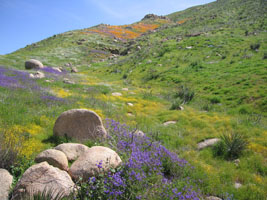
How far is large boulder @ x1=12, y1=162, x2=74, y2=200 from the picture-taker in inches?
126

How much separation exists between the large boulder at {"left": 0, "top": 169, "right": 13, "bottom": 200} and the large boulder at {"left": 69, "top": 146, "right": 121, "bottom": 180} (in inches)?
45.6

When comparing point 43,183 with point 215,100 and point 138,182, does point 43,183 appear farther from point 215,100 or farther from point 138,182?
point 215,100

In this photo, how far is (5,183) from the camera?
3434 millimetres

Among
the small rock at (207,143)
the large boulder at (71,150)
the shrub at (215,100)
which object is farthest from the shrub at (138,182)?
the shrub at (215,100)

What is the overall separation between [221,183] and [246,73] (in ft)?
39.7

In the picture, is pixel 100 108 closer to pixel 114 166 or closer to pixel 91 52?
pixel 114 166

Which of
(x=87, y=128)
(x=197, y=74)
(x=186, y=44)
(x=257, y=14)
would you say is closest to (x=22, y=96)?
(x=87, y=128)

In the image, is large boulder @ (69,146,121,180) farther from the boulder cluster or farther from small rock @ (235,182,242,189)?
small rock @ (235,182,242,189)

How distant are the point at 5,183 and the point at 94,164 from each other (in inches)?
67.2

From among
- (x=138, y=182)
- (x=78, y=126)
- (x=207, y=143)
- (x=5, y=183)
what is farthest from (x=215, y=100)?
(x=5, y=183)

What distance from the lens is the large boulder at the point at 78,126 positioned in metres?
5.80

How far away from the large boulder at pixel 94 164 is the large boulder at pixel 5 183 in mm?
1157

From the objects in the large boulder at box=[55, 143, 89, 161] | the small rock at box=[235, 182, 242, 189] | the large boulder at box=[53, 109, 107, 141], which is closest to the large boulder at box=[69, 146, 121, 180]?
the large boulder at box=[55, 143, 89, 161]

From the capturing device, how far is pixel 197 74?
56.3ft
